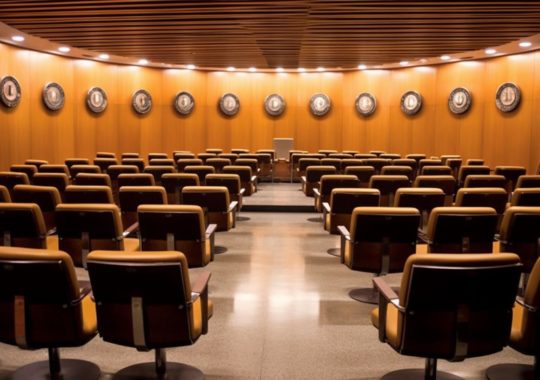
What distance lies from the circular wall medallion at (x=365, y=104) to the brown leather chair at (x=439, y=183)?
10.1 meters

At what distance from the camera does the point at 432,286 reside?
9.63 feet

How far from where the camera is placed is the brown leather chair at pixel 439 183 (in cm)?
782

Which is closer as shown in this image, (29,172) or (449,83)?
(29,172)

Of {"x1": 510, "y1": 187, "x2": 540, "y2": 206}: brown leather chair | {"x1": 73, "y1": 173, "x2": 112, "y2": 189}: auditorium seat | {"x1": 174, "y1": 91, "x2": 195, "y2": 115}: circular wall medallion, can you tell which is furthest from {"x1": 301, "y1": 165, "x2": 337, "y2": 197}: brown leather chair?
{"x1": 174, "y1": 91, "x2": 195, "y2": 115}: circular wall medallion

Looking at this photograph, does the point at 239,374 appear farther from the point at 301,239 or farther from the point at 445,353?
the point at 301,239

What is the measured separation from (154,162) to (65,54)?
260 inches

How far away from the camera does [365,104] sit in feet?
59.2

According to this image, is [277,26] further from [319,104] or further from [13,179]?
[319,104]

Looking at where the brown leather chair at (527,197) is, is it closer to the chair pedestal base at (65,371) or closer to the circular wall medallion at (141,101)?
the chair pedestal base at (65,371)

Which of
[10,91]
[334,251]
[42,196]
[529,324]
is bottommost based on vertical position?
[334,251]

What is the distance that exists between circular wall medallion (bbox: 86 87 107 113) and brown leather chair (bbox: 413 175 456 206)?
11.3 meters

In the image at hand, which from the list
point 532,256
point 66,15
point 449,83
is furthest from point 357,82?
point 532,256

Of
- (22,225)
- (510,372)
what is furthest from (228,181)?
(510,372)

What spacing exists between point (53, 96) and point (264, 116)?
252 inches
